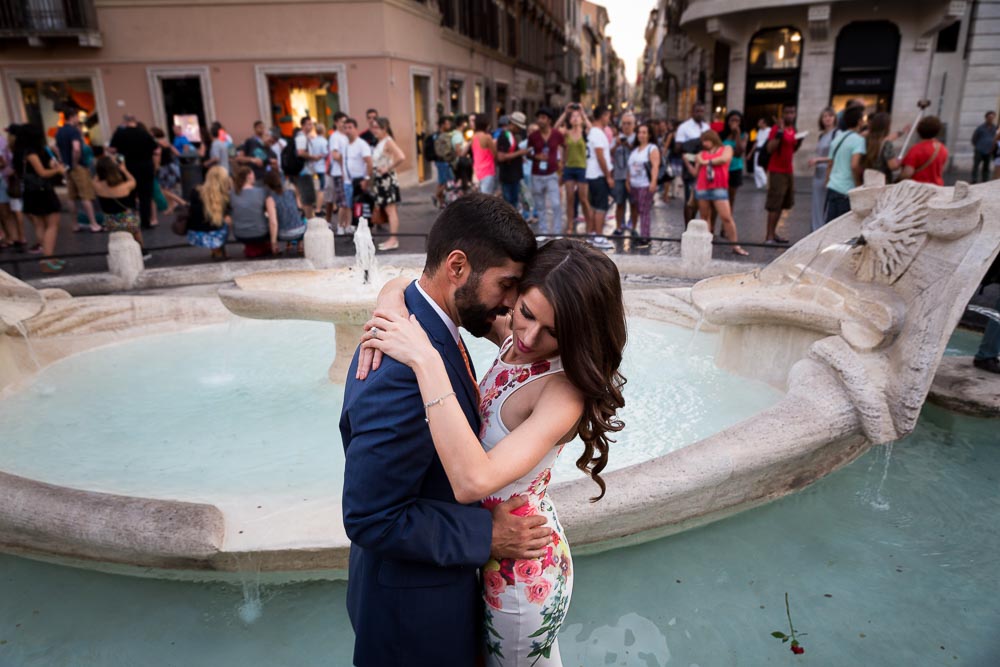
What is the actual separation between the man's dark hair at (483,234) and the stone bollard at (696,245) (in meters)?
5.50

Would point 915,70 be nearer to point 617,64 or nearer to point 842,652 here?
point 842,652

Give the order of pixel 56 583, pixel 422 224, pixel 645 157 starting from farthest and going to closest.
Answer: pixel 422 224 → pixel 645 157 → pixel 56 583

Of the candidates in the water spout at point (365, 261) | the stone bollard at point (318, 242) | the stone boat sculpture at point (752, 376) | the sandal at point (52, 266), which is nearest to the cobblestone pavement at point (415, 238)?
the sandal at point (52, 266)

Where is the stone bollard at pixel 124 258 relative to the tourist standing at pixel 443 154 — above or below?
below

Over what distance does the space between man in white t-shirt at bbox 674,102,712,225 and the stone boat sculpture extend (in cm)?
505

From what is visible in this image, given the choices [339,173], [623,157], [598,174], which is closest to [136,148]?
[339,173]

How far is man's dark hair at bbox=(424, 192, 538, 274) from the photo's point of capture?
1503mm

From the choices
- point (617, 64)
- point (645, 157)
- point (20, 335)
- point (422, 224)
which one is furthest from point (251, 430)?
point (617, 64)

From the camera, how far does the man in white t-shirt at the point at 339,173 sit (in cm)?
1052

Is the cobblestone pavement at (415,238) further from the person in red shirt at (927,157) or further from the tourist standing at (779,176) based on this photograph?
the person in red shirt at (927,157)

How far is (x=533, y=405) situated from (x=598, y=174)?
826cm

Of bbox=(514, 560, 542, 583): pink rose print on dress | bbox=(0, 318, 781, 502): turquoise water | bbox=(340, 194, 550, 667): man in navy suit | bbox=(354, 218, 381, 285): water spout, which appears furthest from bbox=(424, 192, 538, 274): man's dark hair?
bbox=(354, 218, 381, 285): water spout

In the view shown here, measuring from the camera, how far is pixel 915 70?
768 inches

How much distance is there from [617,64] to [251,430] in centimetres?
15057
